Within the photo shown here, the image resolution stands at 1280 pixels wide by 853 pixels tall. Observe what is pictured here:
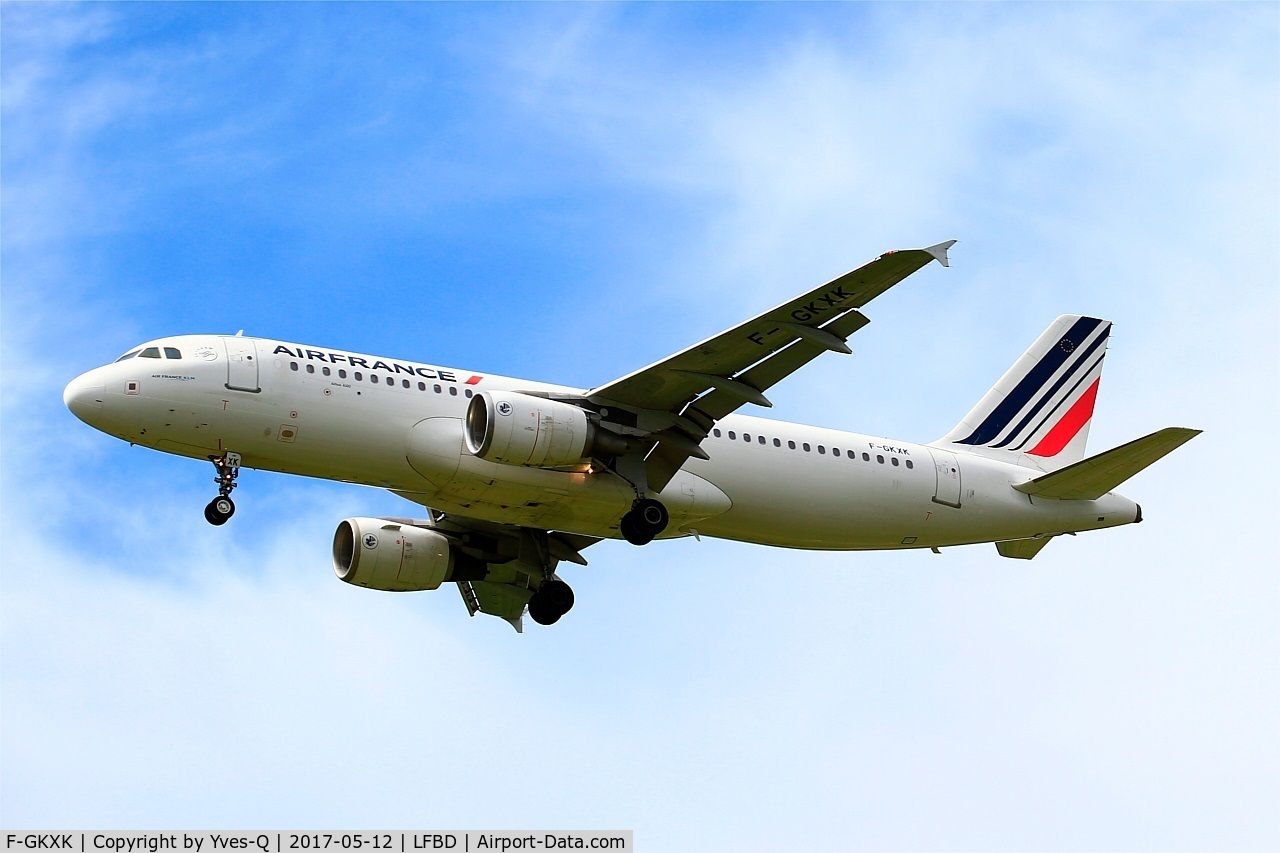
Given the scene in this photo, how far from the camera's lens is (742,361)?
3347cm

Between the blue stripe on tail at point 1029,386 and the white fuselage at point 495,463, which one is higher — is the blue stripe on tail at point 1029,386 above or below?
above

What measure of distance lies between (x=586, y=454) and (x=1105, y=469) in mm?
11939

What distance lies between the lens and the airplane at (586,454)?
32.8 metres

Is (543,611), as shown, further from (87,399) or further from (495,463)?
(87,399)

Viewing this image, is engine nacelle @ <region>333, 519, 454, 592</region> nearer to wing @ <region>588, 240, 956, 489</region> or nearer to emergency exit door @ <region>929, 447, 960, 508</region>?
wing @ <region>588, 240, 956, 489</region>

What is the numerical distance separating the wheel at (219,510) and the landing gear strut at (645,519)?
7.80 m

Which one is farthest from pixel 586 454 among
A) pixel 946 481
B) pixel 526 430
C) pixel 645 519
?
pixel 946 481

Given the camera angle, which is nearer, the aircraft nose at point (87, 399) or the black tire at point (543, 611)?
the aircraft nose at point (87, 399)

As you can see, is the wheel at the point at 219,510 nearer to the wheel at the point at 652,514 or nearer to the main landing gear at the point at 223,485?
the main landing gear at the point at 223,485

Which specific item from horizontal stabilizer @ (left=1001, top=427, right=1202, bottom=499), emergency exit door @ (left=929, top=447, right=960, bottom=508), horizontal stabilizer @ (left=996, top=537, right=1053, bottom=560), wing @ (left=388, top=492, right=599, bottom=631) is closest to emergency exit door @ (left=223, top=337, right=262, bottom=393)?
wing @ (left=388, top=492, right=599, bottom=631)

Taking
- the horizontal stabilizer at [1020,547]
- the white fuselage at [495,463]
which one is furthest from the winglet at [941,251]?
the horizontal stabilizer at [1020,547]

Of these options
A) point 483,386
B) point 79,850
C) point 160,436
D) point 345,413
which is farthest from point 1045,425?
point 79,850

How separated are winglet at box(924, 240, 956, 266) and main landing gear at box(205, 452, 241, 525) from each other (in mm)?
13724

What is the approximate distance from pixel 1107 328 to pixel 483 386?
1738cm
